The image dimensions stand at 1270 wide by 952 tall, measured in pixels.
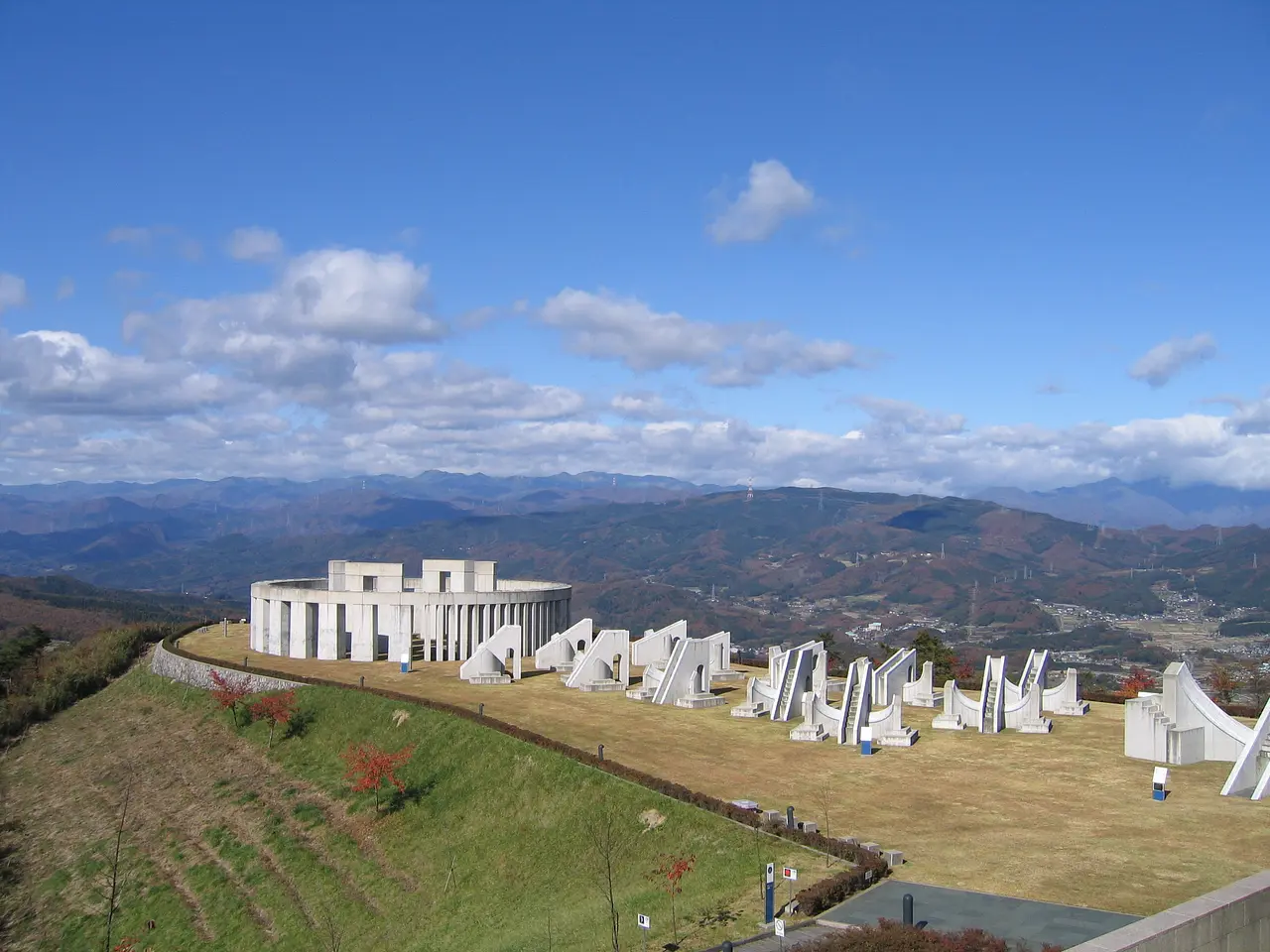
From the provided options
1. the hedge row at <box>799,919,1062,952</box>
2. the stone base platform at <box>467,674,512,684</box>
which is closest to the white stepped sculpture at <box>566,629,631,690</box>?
the stone base platform at <box>467,674,512,684</box>

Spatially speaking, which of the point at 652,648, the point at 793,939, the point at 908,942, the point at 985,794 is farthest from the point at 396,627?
the point at 908,942

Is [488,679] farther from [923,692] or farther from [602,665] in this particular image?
[923,692]

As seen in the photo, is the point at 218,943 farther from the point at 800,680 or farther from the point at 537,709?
the point at 800,680

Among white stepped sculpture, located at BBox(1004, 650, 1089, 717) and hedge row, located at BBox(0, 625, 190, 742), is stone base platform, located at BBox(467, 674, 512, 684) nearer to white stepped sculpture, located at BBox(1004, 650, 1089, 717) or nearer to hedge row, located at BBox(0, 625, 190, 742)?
hedge row, located at BBox(0, 625, 190, 742)

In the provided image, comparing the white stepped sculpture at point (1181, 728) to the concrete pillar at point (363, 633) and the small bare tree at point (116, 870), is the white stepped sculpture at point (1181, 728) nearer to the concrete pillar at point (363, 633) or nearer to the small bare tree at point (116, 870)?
the small bare tree at point (116, 870)

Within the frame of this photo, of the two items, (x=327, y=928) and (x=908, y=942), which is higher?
(x=908, y=942)
